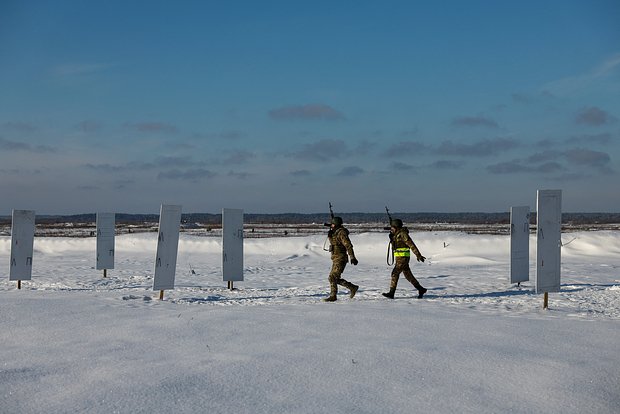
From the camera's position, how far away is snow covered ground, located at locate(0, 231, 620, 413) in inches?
204

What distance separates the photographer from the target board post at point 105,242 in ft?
62.8

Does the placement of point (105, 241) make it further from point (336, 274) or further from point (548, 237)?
point (548, 237)

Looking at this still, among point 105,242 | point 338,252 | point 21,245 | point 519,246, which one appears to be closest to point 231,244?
point 338,252

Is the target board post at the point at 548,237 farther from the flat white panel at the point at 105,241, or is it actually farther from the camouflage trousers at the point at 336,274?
the flat white panel at the point at 105,241

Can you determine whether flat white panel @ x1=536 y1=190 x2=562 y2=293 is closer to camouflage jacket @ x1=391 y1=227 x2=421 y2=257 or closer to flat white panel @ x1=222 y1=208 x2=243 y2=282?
camouflage jacket @ x1=391 y1=227 x2=421 y2=257

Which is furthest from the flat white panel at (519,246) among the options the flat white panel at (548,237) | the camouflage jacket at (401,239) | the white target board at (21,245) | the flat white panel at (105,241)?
the white target board at (21,245)

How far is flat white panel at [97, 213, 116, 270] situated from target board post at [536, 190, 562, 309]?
43.9 feet

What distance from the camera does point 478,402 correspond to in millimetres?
5180

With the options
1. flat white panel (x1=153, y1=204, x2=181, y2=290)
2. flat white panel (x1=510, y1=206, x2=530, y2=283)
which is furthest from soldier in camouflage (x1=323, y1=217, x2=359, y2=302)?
flat white panel (x1=510, y1=206, x2=530, y2=283)

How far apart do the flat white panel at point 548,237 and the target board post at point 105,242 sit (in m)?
13.4

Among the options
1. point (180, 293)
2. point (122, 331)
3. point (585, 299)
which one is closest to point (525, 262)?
point (585, 299)

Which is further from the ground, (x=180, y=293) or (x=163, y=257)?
(x=163, y=257)

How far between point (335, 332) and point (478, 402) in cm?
306

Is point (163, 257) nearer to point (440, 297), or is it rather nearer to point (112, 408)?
point (440, 297)
